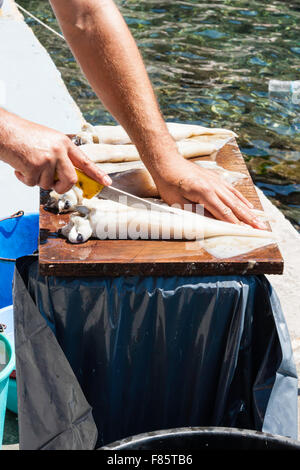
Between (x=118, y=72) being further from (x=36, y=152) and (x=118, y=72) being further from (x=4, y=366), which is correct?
(x=4, y=366)

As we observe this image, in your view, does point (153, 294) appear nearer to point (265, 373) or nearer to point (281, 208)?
point (265, 373)

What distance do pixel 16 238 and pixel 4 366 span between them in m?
0.95

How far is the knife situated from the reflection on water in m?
3.57

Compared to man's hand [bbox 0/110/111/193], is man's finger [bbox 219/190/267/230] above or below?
below

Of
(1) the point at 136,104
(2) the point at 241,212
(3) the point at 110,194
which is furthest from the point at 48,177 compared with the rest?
(2) the point at 241,212

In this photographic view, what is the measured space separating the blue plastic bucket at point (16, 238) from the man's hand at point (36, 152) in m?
1.30

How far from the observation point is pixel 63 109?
557cm

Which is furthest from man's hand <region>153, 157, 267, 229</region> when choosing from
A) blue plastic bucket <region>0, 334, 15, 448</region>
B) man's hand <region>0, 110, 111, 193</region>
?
blue plastic bucket <region>0, 334, 15, 448</region>

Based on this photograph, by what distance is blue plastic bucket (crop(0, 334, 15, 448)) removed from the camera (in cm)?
251

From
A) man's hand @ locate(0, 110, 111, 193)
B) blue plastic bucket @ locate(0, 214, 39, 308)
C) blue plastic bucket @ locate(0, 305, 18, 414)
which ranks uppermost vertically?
man's hand @ locate(0, 110, 111, 193)

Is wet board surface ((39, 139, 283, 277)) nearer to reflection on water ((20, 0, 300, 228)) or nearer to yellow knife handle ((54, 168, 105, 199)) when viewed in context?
yellow knife handle ((54, 168, 105, 199))

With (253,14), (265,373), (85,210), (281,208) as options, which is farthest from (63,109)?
(253,14)

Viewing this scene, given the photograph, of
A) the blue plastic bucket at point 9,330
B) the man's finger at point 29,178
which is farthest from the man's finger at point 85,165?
the blue plastic bucket at point 9,330

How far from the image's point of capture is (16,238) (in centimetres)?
352
